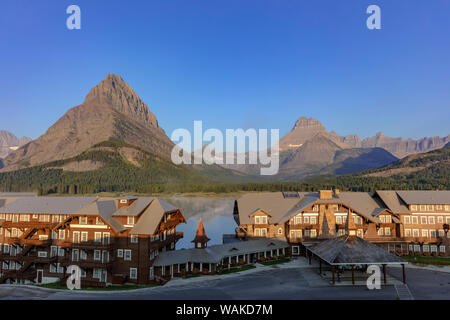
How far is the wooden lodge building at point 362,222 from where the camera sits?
62.3 meters

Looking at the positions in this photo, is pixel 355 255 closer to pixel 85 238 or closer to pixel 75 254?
pixel 85 238

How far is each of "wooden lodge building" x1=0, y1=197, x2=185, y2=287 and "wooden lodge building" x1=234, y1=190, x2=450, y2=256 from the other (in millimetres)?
19179

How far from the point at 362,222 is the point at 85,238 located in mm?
52141

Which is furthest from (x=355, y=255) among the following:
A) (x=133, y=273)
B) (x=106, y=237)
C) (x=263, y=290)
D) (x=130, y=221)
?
(x=106, y=237)

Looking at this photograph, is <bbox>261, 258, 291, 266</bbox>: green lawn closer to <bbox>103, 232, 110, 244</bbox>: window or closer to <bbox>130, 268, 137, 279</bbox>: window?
<bbox>130, 268, 137, 279</bbox>: window

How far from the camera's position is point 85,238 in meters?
49.2

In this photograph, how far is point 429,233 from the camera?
6406 centimetres

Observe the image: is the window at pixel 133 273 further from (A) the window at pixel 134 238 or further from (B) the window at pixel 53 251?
(B) the window at pixel 53 251

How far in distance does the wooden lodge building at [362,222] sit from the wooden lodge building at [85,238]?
19179 millimetres

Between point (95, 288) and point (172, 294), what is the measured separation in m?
14.2

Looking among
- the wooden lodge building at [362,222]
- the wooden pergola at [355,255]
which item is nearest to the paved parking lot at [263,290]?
the wooden pergola at [355,255]
